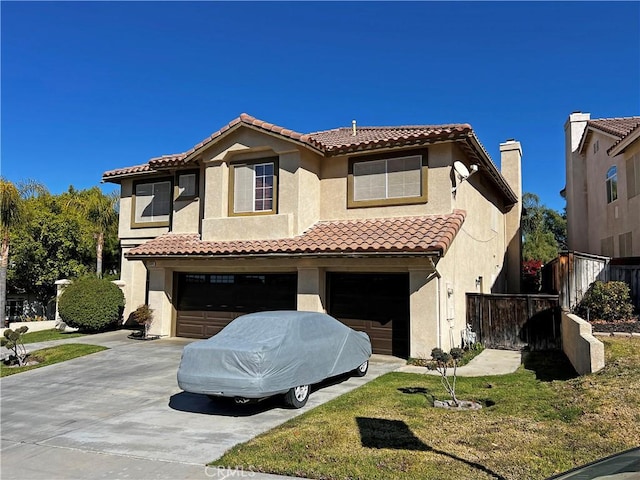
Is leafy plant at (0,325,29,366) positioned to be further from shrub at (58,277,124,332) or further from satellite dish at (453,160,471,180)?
satellite dish at (453,160,471,180)

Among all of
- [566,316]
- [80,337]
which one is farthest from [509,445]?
[80,337]

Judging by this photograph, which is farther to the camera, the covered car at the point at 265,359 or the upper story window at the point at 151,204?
the upper story window at the point at 151,204

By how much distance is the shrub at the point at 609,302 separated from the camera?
498 inches

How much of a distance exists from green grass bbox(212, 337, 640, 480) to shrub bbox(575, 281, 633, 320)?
4016 millimetres

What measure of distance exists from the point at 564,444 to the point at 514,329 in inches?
320

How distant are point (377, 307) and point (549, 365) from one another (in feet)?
14.3

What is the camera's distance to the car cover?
24.3ft

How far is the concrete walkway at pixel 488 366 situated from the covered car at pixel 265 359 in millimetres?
2786

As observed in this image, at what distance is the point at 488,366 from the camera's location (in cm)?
1135

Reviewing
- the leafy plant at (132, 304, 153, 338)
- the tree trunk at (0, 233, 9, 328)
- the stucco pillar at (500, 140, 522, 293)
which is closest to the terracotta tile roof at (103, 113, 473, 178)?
the leafy plant at (132, 304, 153, 338)

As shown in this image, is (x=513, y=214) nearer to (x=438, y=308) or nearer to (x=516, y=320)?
(x=516, y=320)

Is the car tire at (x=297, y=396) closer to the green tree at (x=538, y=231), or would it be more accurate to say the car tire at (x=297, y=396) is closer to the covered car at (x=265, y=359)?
the covered car at (x=265, y=359)

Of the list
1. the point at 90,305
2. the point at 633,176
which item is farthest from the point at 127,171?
the point at 633,176

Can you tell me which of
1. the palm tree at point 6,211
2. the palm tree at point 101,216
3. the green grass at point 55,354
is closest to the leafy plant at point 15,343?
the green grass at point 55,354
